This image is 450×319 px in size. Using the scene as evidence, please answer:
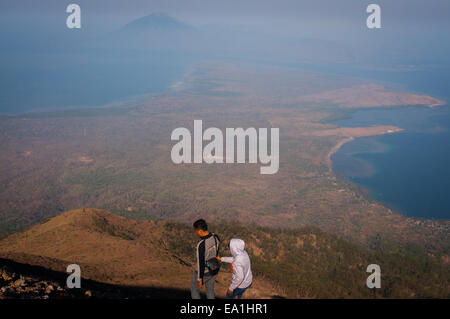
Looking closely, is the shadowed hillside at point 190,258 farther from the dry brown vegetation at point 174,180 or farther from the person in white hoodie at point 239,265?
the dry brown vegetation at point 174,180

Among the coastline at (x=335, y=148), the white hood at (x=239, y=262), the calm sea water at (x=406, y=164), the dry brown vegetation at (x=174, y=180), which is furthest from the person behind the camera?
the coastline at (x=335, y=148)

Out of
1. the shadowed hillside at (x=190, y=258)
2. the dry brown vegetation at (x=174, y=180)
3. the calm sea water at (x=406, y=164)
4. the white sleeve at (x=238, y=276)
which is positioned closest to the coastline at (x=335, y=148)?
the dry brown vegetation at (x=174, y=180)

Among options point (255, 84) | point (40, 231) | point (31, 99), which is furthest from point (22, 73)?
point (40, 231)

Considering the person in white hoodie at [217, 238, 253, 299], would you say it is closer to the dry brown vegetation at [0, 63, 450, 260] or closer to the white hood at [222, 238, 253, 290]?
the white hood at [222, 238, 253, 290]

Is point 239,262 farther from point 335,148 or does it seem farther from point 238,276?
point 335,148

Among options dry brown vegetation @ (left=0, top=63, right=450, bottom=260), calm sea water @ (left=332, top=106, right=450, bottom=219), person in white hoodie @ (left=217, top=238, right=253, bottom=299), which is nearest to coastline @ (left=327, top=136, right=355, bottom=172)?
dry brown vegetation @ (left=0, top=63, right=450, bottom=260)
